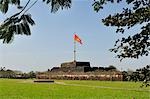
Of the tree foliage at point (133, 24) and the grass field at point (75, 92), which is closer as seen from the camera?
the tree foliage at point (133, 24)

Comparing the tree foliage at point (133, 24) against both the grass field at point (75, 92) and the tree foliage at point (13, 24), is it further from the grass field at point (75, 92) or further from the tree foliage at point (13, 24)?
the grass field at point (75, 92)

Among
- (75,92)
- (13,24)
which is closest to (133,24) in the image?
(13,24)

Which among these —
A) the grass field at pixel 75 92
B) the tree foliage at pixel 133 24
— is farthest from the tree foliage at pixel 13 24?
the grass field at pixel 75 92

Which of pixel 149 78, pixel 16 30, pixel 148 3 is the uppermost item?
pixel 148 3

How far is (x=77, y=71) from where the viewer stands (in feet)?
279

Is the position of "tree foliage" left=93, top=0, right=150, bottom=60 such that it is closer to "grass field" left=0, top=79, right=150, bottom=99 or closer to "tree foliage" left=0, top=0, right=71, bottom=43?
"tree foliage" left=0, top=0, right=71, bottom=43

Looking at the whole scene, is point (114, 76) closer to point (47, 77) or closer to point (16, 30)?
point (47, 77)

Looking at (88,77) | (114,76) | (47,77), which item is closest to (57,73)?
(47,77)

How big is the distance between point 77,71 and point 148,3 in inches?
3130

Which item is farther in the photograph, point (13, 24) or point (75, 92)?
point (75, 92)

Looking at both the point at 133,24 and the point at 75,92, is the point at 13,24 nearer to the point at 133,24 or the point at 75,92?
the point at 133,24

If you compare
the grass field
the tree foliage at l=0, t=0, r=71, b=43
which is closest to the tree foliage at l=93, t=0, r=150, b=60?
the tree foliage at l=0, t=0, r=71, b=43

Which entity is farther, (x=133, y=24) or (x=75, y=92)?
(x=75, y=92)

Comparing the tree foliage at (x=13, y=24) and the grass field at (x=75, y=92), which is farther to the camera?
the grass field at (x=75, y=92)
